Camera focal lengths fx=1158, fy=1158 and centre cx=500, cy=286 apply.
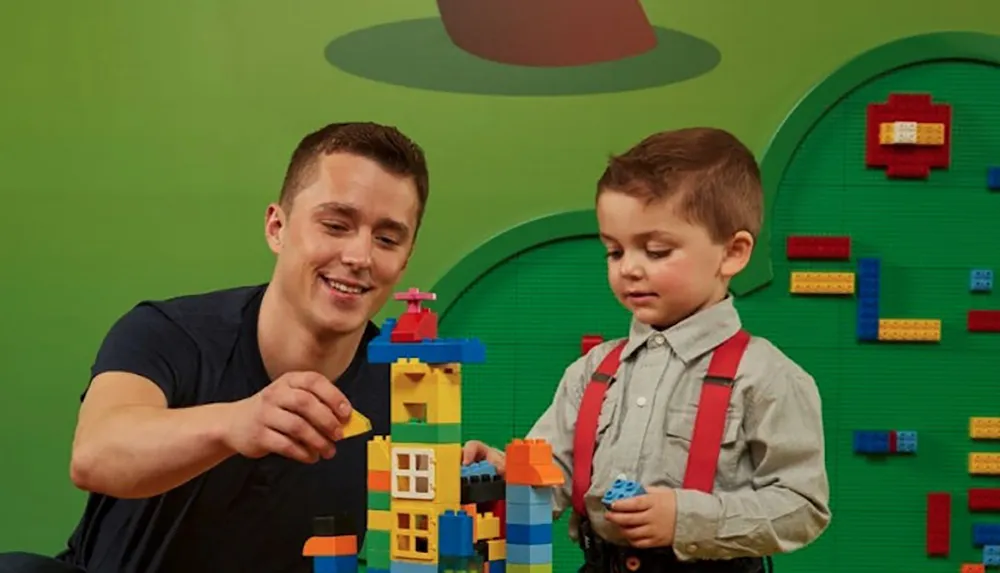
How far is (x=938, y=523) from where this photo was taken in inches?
77.2

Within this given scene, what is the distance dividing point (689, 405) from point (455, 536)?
31 centimetres

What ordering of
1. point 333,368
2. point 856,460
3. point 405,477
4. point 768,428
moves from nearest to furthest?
point 405,477 → point 768,428 → point 333,368 → point 856,460

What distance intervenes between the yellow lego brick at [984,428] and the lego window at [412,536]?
1317 millimetres

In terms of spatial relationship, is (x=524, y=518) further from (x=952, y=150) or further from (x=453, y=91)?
(x=952, y=150)

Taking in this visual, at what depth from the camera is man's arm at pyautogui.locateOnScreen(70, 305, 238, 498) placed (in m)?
1.04

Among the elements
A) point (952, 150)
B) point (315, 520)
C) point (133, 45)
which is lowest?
point (315, 520)

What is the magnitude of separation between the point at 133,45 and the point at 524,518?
54.7 inches

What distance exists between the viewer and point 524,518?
981mm

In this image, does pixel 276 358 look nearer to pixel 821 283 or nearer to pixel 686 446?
pixel 686 446

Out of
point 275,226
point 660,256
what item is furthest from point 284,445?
point 275,226

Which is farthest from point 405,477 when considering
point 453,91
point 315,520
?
point 453,91

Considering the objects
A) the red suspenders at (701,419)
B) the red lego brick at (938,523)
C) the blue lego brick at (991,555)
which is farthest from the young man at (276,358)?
the blue lego brick at (991,555)

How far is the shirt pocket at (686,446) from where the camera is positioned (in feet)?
3.68

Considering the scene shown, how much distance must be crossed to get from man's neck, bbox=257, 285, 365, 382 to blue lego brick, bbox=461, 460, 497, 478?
0.34 metres
